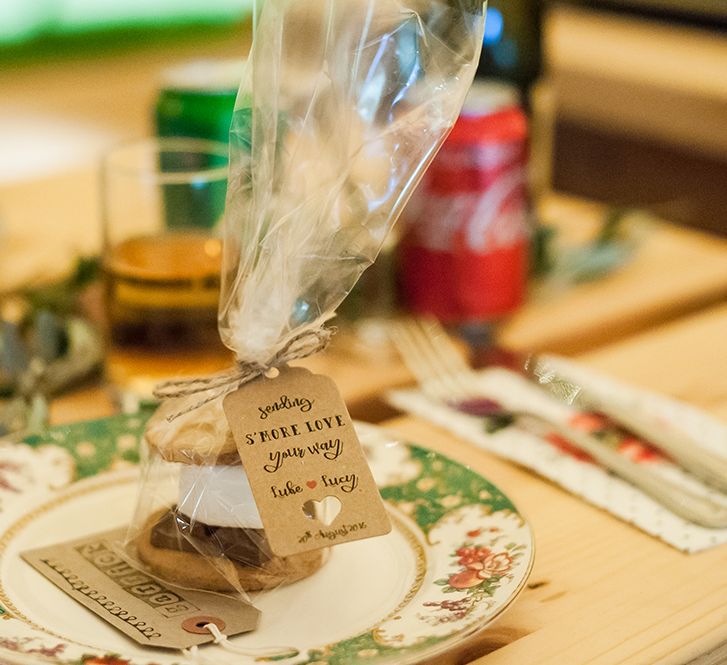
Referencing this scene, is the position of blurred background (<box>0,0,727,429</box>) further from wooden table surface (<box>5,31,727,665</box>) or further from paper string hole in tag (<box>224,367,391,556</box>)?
paper string hole in tag (<box>224,367,391,556</box>)

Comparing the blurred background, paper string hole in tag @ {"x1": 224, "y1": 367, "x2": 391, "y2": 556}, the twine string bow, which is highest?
the twine string bow

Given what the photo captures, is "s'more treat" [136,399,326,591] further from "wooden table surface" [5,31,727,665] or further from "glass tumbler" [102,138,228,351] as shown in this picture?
"glass tumbler" [102,138,228,351]

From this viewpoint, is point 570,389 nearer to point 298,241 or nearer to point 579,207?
point 298,241

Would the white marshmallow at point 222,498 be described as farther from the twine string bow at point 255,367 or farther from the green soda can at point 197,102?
the green soda can at point 197,102

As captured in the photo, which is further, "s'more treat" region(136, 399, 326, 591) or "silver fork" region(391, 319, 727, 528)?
"silver fork" region(391, 319, 727, 528)

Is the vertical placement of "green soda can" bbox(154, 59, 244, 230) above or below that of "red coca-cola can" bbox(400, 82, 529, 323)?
above

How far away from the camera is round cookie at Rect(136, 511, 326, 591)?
47 cm

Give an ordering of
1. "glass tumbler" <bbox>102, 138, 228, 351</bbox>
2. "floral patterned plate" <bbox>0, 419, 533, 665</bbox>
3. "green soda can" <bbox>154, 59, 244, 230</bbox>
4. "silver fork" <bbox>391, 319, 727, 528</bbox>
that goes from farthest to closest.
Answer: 1. "green soda can" <bbox>154, 59, 244, 230</bbox>
2. "glass tumbler" <bbox>102, 138, 228, 351</bbox>
3. "silver fork" <bbox>391, 319, 727, 528</bbox>
4. "floral patterned plate" <bbox>0, 419, 533, 665</bbox>

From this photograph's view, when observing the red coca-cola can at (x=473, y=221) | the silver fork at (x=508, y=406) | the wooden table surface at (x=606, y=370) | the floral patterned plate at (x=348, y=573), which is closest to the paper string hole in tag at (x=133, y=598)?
the floral patterned plate at (x=348, y=573)

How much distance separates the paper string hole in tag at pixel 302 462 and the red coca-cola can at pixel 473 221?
35 centimetres

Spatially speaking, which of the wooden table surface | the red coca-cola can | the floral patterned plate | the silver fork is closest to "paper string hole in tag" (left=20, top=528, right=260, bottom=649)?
the floral patterned plate

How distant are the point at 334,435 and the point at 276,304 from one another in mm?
61

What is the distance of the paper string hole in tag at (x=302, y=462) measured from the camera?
45cm

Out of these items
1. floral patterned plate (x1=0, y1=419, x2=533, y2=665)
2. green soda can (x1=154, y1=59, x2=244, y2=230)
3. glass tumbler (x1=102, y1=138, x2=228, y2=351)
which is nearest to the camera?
floral patterned plate (x1=0, y1=419, x2=533, y2=665)
